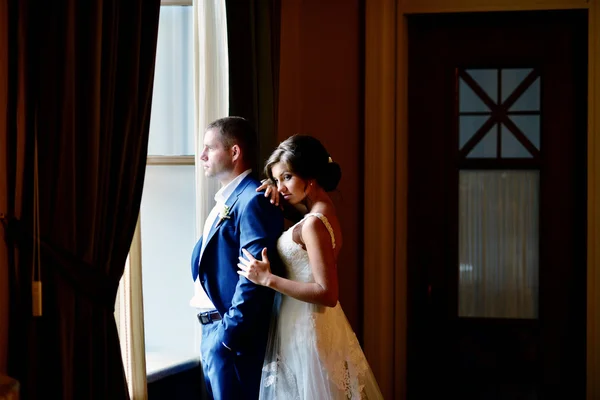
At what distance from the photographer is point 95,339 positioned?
226cm

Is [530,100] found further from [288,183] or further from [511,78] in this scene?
[288,183]

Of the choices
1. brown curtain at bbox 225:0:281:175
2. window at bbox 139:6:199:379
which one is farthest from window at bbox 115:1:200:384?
brown curtain at bbox 225:0:281:175

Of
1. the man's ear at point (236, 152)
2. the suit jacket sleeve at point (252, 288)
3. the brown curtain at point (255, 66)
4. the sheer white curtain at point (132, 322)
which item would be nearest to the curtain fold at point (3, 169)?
the sheer white curtain at point (132, 322)

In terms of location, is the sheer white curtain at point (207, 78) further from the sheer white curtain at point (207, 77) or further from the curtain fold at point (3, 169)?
the curtain fold at point (3, 169)

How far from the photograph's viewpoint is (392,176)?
150 inches

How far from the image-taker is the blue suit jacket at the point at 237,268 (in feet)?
8.46

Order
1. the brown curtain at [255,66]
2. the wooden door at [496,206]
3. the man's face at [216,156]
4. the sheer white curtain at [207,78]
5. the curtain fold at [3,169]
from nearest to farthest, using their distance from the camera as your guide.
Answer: the curtain fold at [3,169], the man's face at [216,156], the sheer white curtain at [207,78], the brown curtain at [255,66], the wooden door at [496,206]

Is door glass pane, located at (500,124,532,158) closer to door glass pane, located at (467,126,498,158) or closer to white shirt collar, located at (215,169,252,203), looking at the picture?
door glass pane, located at (467,126,498,158)

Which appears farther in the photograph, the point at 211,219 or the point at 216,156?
the point at 211,219

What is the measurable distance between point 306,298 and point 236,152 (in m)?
0.57

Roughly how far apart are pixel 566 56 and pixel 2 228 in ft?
9.31

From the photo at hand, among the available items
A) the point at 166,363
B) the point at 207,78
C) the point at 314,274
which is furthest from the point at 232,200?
the point at 166,363

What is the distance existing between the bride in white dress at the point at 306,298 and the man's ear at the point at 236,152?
11 cm

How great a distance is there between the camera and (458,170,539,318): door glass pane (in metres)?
3.92
